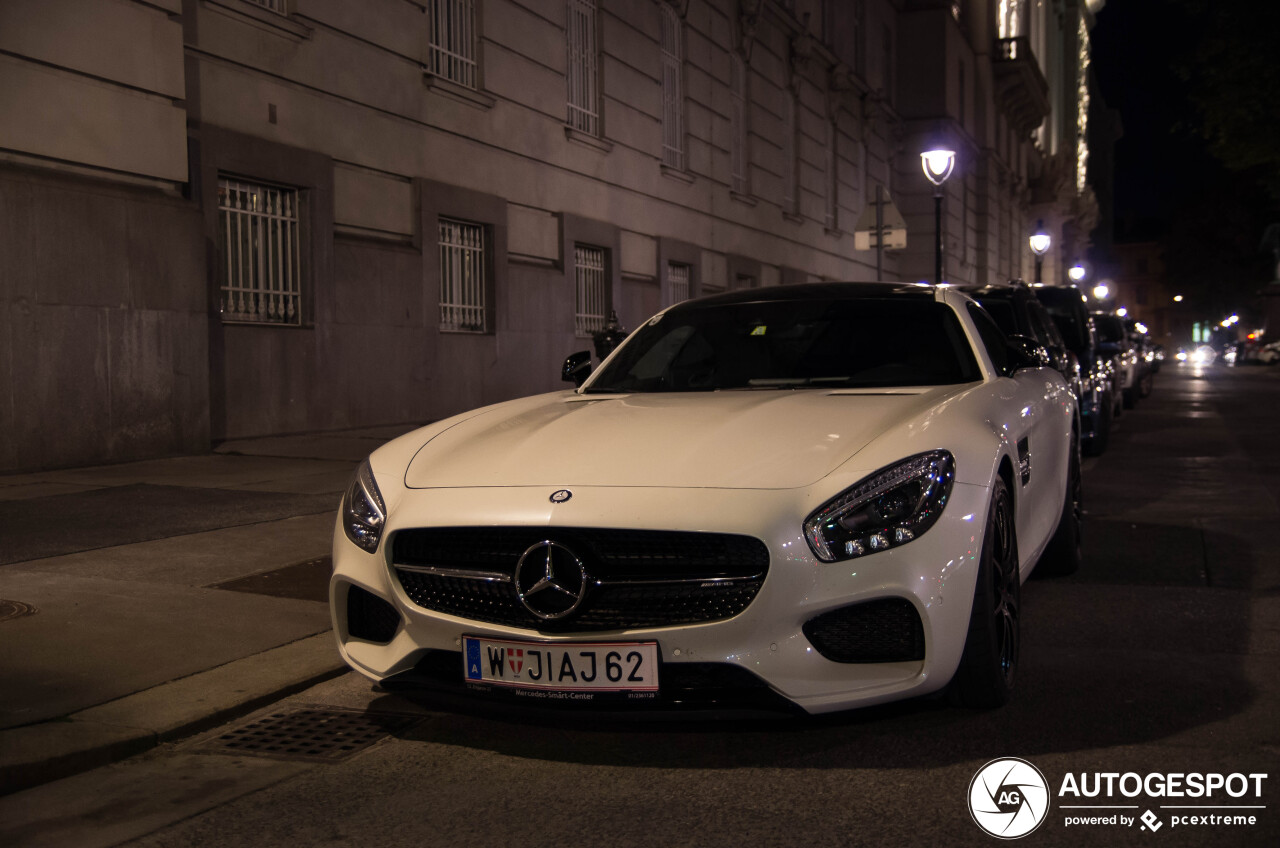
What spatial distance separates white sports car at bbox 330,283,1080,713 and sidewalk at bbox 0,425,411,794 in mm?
816

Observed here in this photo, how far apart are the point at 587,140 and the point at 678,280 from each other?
438 centimetres

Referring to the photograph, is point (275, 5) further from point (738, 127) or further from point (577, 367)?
point (738, 127)

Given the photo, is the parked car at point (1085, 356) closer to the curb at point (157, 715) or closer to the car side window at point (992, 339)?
the car side window at point (992, 339)

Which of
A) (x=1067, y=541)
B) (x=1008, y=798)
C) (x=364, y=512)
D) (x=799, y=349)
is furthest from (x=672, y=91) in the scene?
(x=1008, y=798)

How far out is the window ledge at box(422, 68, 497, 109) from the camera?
51.3ft

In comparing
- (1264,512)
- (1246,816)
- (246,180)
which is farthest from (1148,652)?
→ (246,180)

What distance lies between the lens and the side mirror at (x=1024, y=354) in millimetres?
5500

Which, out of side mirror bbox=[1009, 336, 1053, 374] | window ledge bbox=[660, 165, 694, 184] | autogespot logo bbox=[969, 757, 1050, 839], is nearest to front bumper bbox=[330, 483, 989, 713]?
autogespot logo bbox=[969, 757, 1050, 839]

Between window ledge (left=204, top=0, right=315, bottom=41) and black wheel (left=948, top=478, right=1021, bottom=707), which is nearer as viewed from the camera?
black wheel (left=948, top=478, right=1021, bottom=707)

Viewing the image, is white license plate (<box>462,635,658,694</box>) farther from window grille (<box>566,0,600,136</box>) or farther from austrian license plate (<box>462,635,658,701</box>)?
window grille (<box>566,0,600,136</box>)

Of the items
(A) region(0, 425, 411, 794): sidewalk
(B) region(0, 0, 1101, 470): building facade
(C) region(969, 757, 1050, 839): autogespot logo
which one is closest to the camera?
(C) region(969, 757, 1050, 839): autogespot logo

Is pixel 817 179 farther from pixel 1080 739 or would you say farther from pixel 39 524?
pixel 1080 739

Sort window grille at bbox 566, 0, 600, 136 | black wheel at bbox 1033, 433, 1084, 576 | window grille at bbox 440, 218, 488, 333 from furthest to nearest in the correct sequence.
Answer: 1. window grille at bbox 566, 0, 600, 136
2. window grille at bbox 440, 218, 488, 333
3. black wheel at bbox 1033, 433, 1084, 576

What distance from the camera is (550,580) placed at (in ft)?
11.5
